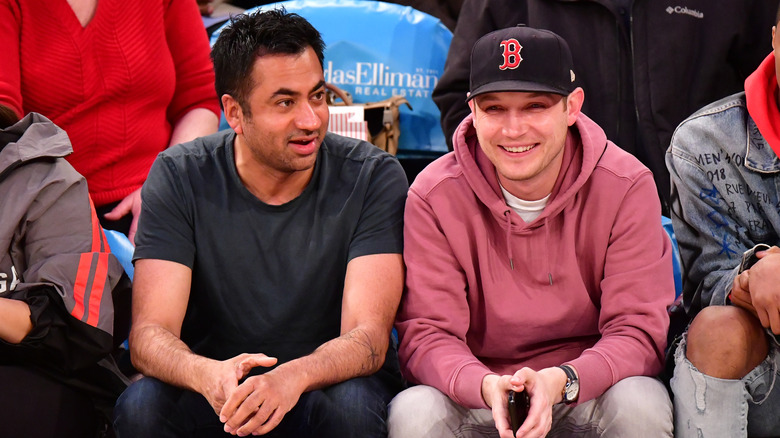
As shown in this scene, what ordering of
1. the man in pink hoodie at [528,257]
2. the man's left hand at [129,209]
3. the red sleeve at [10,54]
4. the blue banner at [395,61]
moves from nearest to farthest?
the man in pink hoodie at [528,257]
the red sleeve at [10,54]
the man's left hand at [129,209]
the blue banner at [395,61]

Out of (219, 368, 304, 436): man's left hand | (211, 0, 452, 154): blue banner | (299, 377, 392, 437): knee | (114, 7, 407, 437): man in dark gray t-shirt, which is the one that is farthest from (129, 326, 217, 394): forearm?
(211, 0, 452, 154): blue banner

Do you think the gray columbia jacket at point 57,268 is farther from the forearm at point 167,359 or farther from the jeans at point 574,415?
the jeans at point 574,415

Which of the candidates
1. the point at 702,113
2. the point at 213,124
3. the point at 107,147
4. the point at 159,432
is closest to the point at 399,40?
the point at 213,124

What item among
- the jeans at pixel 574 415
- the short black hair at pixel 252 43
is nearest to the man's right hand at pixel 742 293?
the jeans at pixel 574 415

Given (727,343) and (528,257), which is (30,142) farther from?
(727,343)

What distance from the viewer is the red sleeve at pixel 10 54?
2826 millimetres

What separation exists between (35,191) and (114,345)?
45 centimetres

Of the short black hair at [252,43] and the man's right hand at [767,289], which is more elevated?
the short black hair at [252,43]

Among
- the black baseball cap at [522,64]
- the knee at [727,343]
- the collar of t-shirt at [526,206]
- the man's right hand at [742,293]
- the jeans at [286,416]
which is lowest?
the jeans at [286,416]

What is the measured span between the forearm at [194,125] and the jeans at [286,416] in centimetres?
108

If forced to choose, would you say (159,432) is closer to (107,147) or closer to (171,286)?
(171,286)

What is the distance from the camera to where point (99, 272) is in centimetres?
242

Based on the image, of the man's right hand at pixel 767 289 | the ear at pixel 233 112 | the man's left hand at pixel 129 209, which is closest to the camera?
the man's right hand at pixel 767 289

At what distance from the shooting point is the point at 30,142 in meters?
2.48
